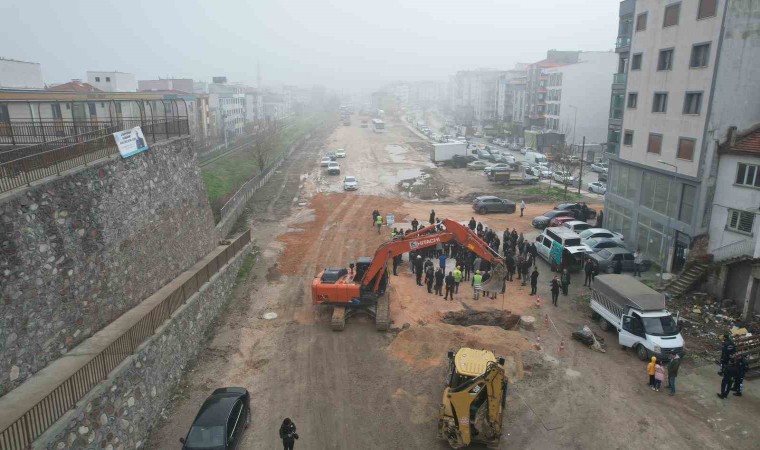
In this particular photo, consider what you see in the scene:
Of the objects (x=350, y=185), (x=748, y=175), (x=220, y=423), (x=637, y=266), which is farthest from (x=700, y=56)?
(x=350, y=185)

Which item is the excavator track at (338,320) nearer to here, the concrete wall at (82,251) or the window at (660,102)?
the concrete wall at (82,251)

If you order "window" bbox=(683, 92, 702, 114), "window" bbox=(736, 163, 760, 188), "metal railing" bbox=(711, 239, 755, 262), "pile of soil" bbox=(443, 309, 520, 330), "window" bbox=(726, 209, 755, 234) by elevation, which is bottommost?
"pile of soil" bbox=(443, 309, 520, 330)

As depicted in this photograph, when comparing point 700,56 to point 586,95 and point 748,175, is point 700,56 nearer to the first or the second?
point 748,175

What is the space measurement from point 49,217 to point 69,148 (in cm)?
297

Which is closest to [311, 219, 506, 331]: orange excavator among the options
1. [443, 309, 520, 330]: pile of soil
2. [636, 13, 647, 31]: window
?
[443, 309, 520, 330]: pile of soil

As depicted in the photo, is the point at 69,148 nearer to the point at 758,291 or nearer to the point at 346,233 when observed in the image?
the point at 346,233

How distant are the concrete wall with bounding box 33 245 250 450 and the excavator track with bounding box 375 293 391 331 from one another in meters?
7.02

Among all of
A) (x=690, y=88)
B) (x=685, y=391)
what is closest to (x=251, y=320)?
(x=685, y=391)

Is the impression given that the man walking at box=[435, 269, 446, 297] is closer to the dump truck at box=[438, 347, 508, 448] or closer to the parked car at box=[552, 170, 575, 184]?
the dump truck at box=[438, 347, 508, 448]

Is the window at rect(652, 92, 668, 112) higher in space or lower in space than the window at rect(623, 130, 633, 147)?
higher

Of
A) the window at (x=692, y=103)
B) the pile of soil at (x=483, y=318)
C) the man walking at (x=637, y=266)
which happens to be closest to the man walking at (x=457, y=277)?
the pile of soil at (x=483, y=318)

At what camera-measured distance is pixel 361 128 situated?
4643 inches

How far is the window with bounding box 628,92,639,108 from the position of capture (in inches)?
1178

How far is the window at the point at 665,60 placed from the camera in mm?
26938
